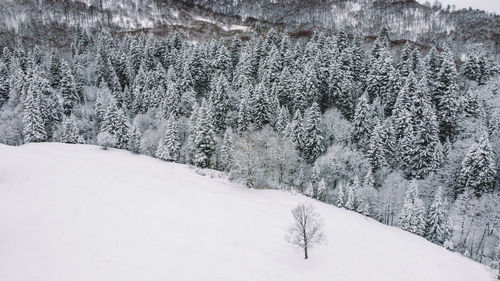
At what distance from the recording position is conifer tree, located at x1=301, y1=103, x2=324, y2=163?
166 feet

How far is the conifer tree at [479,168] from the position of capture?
4384 cm

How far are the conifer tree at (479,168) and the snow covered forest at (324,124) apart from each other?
208mm

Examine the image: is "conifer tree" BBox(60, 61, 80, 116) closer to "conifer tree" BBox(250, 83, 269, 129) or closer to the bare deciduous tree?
"conifer tree" BBox(250, 83, 269, 129)

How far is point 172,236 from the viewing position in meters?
22.6

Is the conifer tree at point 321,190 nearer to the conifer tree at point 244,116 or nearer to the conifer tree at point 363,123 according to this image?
the conifer tree at point 363,123

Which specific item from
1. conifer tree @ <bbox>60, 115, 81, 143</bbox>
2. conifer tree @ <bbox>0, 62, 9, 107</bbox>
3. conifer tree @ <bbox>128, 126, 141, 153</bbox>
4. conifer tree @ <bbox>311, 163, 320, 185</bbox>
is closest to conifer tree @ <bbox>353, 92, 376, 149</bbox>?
conifer tree @ <bbox>311, 163, 320, 185</bbox>

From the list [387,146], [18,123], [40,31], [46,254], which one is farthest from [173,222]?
[40,31]

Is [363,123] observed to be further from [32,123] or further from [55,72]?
[55,72]

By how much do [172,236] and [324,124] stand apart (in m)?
39.9

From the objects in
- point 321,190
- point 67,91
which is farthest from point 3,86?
point 321,190

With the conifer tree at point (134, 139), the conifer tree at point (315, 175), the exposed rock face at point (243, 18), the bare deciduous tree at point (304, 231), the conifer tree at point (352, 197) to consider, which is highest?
the exposed rock face at point (243, 18)

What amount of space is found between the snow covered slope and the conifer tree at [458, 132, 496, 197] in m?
23.2

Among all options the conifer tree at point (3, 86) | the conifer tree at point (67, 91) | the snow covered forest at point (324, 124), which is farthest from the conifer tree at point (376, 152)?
the conifer tree at point (3, 86)

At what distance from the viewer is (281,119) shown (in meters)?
53.1
